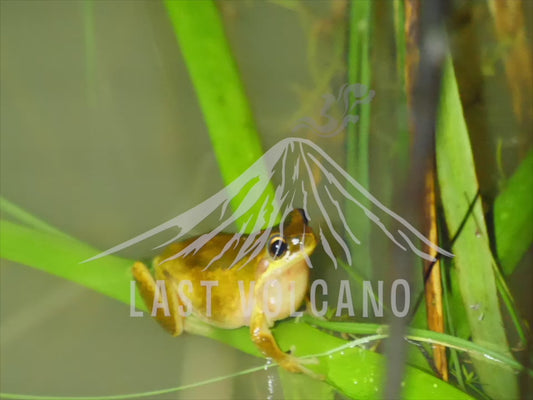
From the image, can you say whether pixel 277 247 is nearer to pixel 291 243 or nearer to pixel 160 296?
pixel 291 243

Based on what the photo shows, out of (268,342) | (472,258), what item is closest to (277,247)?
(268,342)

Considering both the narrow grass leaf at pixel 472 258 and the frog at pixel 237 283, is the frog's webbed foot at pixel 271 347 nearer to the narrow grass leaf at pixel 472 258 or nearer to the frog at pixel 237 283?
the frog at pixel 237 283

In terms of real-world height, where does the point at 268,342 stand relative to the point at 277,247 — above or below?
below

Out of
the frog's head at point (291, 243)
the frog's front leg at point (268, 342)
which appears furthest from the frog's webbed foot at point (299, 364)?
the frog's head at point (291, 243)

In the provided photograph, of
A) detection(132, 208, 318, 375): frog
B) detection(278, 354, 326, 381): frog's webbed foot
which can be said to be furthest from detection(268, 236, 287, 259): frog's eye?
detection(278, 354, 326, 381): frog's webbed foot

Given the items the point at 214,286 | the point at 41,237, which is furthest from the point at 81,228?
the point at 214,286

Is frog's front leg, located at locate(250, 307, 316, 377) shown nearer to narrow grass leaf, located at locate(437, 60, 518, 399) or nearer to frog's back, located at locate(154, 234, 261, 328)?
frog's back, located at locate(154, 234, 261, 328)

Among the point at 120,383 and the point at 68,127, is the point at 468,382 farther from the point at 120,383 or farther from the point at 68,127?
the point at 68,127
